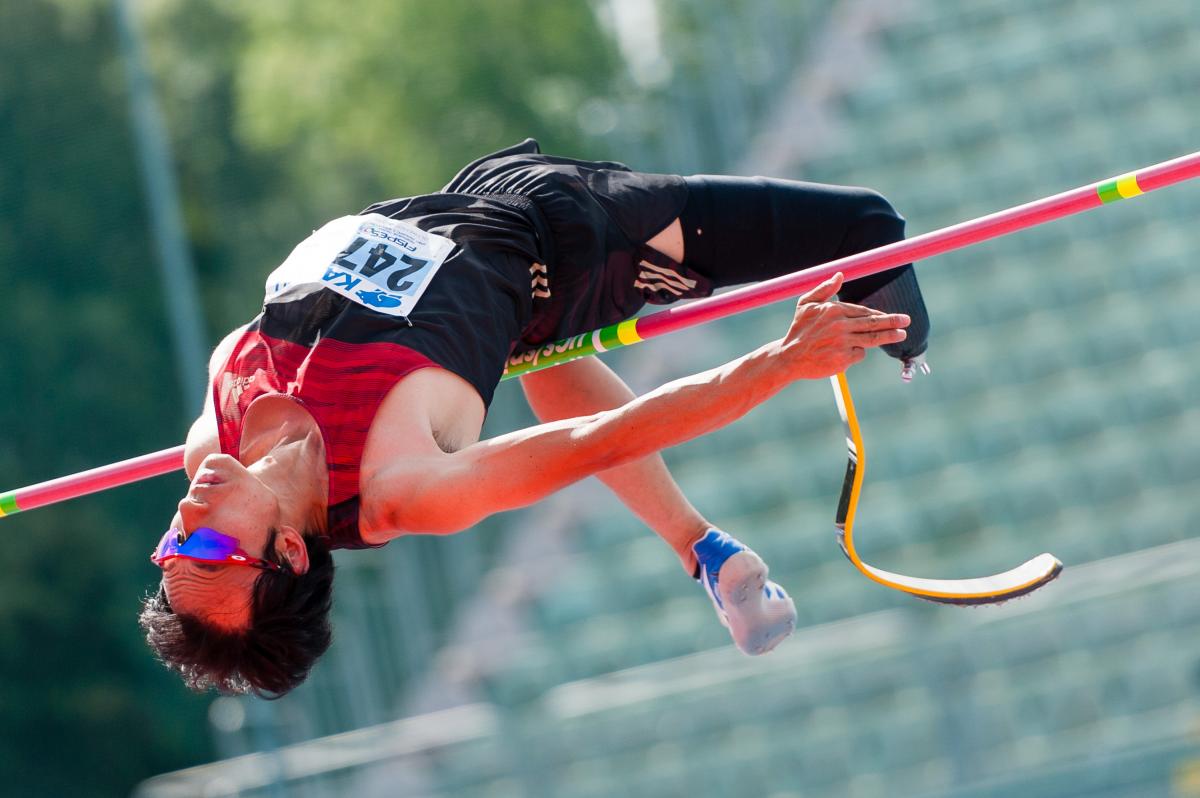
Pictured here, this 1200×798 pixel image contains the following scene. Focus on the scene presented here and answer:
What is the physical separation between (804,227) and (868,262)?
1.37ft

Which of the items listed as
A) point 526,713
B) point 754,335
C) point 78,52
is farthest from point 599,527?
point 78,52

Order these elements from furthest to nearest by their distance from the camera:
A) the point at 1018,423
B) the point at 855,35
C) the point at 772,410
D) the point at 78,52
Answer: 1. the point at 78,52
2. the point at 855,35
3. the point at 772,410
4. the point at 1018,423

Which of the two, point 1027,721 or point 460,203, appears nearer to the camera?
point 460,203

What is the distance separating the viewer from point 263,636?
2.87 meters

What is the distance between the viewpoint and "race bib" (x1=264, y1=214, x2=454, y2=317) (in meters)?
2.91

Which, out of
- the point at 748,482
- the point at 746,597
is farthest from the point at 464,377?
the point at 748,482

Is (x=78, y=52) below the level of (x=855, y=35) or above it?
below

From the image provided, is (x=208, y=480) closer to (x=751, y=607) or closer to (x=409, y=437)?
(x=409, y=437)

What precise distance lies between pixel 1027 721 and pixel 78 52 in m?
7.82

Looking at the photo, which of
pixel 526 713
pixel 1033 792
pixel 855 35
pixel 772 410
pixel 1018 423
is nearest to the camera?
pixel 1033 792

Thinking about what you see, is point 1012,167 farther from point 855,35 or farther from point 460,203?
point 460,203

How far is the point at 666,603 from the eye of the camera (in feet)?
22.0

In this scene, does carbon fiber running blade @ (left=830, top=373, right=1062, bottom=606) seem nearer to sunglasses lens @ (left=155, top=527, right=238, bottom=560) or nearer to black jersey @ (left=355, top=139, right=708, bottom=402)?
black jersey @ (left=355, top=139, right=708, bottom=402)

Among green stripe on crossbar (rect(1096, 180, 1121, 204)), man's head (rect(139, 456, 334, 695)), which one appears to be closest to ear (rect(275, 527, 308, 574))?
man's head (rect(139, 456, 334, 695))
